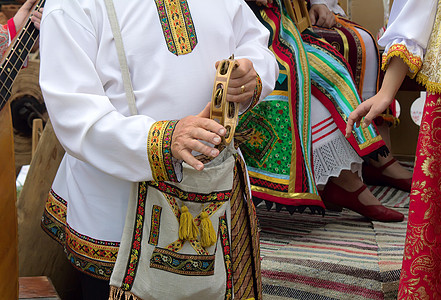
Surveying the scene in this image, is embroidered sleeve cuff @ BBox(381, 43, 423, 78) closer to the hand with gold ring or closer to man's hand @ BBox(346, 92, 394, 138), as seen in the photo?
man's hand @ BBox(346, 92, 394, 138)

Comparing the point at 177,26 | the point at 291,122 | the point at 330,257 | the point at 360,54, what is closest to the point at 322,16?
the point at 360,54

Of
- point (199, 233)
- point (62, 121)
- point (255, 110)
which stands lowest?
point (255, 110)

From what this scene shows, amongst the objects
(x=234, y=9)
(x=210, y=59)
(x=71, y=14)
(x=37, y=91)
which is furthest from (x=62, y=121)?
(x=37, y=91)

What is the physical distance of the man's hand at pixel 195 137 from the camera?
1121 mm

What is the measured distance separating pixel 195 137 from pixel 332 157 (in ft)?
5.21

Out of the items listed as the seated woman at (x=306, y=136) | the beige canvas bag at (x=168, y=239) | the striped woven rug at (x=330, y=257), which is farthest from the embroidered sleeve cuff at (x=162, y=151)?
the seated woman at (x=306, y=136)

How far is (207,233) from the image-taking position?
132 cm

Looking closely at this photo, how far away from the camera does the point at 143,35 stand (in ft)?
4.30

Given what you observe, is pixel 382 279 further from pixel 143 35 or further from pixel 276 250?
pixel 143 35

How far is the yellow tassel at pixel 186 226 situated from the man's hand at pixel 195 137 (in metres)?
0.19

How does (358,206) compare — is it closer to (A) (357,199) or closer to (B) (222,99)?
(A) (357,199)

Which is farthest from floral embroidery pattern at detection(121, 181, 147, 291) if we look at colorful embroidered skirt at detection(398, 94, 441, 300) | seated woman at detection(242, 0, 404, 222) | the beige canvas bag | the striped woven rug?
seated woman at detection(242, 0, 404, 222)

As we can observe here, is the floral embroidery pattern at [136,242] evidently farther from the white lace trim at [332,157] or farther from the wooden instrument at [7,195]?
the white lace trim at [332,157]

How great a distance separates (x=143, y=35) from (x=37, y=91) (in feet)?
8.18
